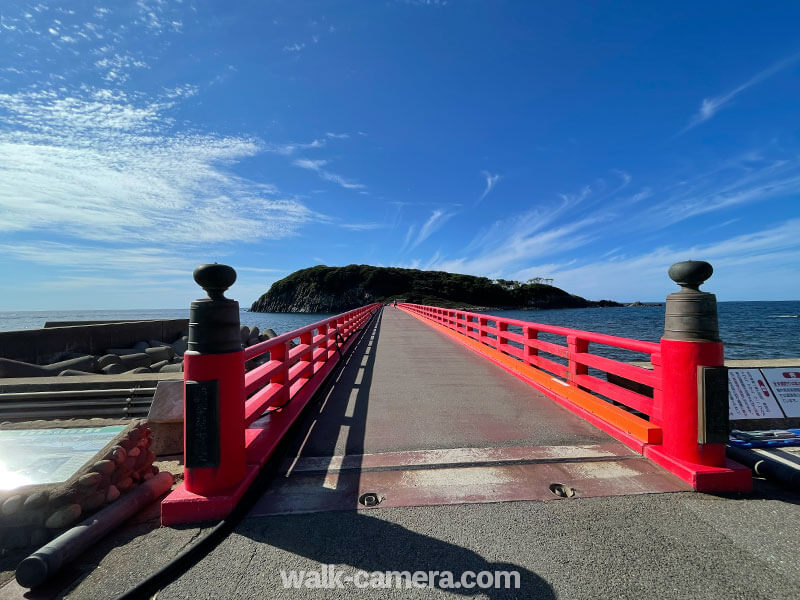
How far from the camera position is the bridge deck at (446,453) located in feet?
8.93

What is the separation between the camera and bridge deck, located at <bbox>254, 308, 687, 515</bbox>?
2723 mm

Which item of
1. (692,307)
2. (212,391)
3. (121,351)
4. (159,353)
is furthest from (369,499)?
(121,351)

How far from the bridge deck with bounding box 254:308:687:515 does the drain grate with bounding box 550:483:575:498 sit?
5 cm

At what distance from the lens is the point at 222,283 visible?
2635mm

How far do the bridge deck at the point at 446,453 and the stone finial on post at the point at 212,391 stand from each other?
43 centimetres

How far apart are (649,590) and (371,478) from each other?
6.06 feet

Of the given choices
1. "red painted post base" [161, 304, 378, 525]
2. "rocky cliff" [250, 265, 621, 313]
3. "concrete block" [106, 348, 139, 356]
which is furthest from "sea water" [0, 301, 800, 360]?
"rocky cliff" [250, 265, 621, 313]

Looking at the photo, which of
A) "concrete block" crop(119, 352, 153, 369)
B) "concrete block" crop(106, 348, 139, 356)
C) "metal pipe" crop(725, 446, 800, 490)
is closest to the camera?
"metal pipe" crop(725, 446, 800, 490)

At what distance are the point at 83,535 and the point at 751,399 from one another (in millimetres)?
6304

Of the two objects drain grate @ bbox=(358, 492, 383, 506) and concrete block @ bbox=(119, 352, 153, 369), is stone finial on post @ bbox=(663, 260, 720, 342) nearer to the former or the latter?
drain grate @ bbox=(358, 492, 383, 506)

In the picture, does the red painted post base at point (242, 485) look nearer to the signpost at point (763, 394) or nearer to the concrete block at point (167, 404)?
the concrete block at point (167, 404)

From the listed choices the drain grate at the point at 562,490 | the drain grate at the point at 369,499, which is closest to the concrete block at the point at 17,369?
the drain grate at the point at 369,499

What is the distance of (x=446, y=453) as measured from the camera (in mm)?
3438

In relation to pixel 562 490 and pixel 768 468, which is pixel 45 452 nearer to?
pixel 562 490
